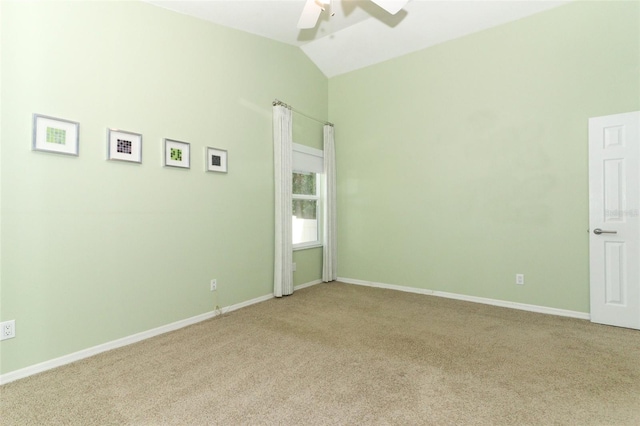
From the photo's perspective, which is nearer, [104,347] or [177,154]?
[104,347]

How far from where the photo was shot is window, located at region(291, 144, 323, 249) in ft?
15.8

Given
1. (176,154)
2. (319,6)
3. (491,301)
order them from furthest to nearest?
1. (491,301)
2. (176,154)
3. (319,6)

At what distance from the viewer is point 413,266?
455cm

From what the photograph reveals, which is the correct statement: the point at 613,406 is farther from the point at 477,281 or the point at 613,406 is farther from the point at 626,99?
the point at 626,99

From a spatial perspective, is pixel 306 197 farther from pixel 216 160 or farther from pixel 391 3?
pixel 391 3

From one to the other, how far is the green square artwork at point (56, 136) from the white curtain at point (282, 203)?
7.41 ft

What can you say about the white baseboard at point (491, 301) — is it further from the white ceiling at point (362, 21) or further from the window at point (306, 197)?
the white ceiling at point (362, 21)

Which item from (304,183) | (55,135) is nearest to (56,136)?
(55,135)

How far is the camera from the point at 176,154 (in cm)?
321

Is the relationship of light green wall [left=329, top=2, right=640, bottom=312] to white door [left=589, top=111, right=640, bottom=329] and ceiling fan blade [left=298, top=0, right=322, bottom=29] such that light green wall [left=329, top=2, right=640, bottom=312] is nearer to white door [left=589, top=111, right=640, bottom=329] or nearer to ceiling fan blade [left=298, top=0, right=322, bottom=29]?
white door [left=589, top=111, right=640, bottom=329]

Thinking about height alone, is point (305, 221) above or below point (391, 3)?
below

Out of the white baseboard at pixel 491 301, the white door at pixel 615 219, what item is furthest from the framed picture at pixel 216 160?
the white door at pixel 615 219

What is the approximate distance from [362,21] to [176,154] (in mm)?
2898

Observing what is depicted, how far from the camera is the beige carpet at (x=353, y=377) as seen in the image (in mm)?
1842
